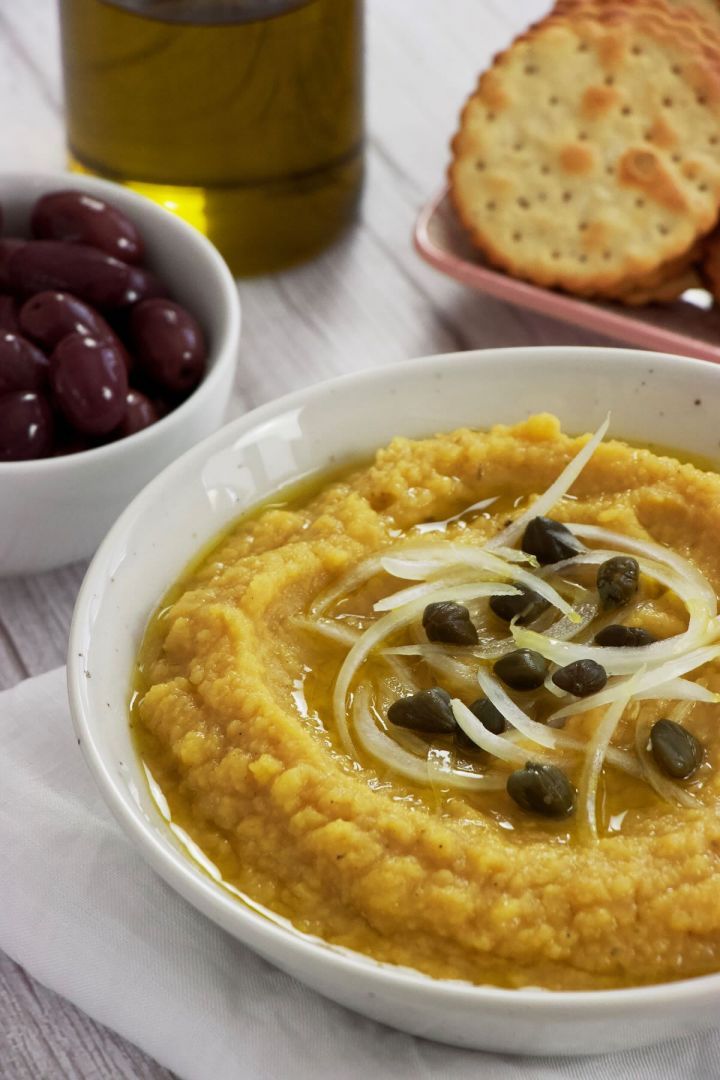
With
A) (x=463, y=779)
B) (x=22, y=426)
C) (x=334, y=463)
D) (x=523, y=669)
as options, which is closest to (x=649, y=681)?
(x=523, y=669)

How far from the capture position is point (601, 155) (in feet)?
14.9

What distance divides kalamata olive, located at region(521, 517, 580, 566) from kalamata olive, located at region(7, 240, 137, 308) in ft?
5.13

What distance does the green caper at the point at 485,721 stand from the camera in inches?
112

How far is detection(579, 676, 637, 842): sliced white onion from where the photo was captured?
276 cm

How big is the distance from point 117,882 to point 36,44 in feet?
14.1

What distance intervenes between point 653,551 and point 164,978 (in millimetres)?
1409

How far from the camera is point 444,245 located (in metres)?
4.66

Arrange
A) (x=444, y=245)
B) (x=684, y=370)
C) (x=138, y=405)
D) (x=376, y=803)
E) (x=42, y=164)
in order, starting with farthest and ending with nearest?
(x=42, y=164) < (x=444, y=245) < (x=138, y=405) < (x=684, y=370) < (x=376, y=803)

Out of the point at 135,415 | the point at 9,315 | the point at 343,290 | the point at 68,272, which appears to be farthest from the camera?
the point at 343,290

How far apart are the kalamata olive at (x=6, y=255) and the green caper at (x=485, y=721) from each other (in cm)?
205

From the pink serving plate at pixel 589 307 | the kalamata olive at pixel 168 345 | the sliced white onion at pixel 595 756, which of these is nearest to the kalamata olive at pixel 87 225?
the kalamata olive at pixel 168 345

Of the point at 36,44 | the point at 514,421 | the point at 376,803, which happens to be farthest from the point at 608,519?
the point at 36,44

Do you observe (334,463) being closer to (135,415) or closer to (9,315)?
(135,415)

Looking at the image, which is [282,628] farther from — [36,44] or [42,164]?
[36,44]
